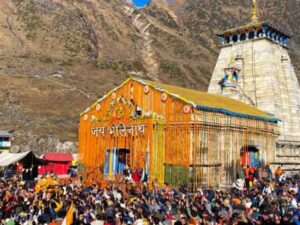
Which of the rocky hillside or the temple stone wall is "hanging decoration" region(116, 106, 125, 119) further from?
the rocky hillside

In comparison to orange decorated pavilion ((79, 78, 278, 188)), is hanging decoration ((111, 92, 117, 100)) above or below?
above

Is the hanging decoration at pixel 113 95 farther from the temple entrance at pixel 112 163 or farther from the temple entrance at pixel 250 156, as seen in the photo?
the temple entrance at pixel 250 156

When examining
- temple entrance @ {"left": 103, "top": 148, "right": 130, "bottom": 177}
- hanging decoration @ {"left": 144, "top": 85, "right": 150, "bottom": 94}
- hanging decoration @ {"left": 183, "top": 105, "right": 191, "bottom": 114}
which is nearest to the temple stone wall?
hanging decoration @ {"left": 183, "top": 105, "right": 191, "bottom": 114}

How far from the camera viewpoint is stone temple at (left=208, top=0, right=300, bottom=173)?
3628cm

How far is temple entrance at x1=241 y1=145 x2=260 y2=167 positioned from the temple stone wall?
2545 millimetres

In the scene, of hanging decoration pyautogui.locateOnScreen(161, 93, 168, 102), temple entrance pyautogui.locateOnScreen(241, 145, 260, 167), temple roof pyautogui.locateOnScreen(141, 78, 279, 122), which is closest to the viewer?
temple roof pyautogui.locateOnScreen(141, 78, 279, 122)

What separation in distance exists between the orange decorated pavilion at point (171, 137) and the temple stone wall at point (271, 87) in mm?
2615

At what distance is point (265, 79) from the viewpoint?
3788 cm

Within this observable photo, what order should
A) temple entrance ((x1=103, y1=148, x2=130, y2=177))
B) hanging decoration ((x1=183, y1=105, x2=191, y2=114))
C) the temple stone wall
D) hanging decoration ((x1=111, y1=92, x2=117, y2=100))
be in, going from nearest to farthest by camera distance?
hanging decoration ((x1=183, y1=105, x2=191, y2=114)) → temple entrance ((x1=103, y1=148, x2=130, y2=177)) → hanging decoration ((x1=111, y1=92, x2=117, y2=100)) → the temple stone wall

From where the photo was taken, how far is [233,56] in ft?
136

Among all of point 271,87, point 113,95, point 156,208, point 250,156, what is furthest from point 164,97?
point 271,87

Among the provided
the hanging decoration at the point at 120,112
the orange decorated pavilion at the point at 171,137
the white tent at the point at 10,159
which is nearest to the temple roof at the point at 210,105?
the orange decorated pavilion at the point at 171,137

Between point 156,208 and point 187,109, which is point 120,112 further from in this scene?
point 156,208

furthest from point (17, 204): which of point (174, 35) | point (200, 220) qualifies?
point (174, 35)
